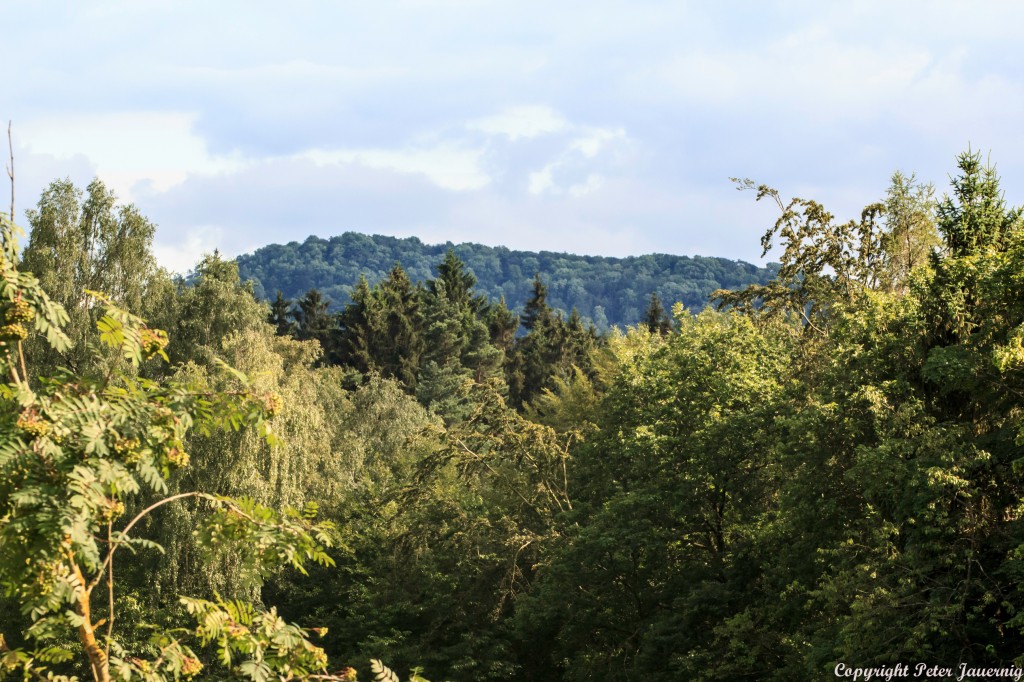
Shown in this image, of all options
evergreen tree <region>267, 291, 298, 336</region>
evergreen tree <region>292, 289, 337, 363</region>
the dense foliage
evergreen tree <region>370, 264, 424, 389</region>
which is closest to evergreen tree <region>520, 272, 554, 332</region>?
evergreen tree <region>370, 264, 424, 389</region>

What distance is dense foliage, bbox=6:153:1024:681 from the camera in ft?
20.3

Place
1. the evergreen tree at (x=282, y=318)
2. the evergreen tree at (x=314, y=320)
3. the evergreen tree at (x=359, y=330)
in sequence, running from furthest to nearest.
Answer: the evergreen tree at (x=314, y=320) < the evergreen tree at (x=282, y=318) < the evergreen tree at (x=359, y=330)

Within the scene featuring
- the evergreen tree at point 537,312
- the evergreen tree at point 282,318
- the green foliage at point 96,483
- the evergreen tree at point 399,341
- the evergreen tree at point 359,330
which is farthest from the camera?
the evergreen tree at point 537,312

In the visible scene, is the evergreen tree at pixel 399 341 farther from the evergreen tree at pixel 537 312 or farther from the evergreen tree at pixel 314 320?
the evergreen tree at pixel 537 312

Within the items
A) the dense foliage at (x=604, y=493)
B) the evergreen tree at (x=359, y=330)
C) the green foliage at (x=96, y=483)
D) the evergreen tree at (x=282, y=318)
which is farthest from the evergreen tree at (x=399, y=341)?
the green foliage at (x=96, y=483)

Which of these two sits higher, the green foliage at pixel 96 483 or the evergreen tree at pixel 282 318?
the evergreen tree at pixel 282 318

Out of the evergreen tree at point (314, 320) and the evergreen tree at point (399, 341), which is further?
the evergreen tree at point (314, 320)

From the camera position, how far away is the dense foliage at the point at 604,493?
6180mm

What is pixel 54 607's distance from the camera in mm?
5762

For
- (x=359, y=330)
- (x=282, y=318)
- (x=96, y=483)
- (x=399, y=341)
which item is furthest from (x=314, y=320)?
(x=96, y=483)

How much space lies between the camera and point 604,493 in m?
29.0

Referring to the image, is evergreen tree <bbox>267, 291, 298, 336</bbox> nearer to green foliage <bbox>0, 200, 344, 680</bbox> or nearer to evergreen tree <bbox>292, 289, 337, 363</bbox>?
evergreen tree <bbox>292, 289, 337, 363</bbox>

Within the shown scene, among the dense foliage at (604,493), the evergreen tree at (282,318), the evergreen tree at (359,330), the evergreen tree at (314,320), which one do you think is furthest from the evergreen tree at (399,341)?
the dense foliage at (604,493)

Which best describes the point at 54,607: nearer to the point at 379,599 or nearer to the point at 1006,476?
the point at 1006,476
